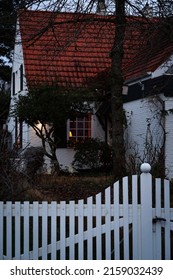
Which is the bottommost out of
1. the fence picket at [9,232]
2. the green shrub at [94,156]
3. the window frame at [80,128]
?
the fence picket at [9,232]

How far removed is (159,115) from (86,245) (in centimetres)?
974

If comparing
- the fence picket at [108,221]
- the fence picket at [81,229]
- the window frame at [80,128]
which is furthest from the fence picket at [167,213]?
the window frame at [80,128]

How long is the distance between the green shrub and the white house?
904mm

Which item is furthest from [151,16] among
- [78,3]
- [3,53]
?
[3,53]

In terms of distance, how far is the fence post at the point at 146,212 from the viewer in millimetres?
5152

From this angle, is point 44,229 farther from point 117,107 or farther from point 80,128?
point 80,128

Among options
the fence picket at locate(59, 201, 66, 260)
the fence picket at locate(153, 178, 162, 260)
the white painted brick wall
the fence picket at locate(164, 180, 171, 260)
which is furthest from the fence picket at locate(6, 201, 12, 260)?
the white painted brick wall

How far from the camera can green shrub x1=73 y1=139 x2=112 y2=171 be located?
Result: 17.3m

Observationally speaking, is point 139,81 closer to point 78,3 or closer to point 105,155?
point 105,155

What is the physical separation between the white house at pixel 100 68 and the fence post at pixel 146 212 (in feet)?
17.2

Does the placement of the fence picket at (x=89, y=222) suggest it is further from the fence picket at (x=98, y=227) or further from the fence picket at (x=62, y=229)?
the fence picket at (x=62, y=229)

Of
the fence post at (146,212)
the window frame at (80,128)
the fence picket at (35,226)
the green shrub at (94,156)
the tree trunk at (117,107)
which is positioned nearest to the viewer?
the fence post at (146,212)

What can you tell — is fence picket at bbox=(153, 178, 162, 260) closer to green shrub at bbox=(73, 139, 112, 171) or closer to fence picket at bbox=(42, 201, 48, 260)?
fence picket at bbox=(42, 201, 48, 260)

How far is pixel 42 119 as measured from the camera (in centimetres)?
1603
